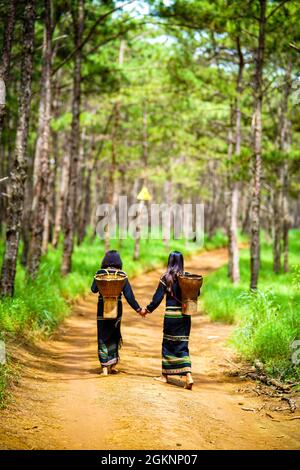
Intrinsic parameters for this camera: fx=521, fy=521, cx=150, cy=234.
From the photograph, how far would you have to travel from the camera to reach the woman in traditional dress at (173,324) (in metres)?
7.66

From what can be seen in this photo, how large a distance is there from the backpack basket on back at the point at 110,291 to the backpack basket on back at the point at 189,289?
0.90 m

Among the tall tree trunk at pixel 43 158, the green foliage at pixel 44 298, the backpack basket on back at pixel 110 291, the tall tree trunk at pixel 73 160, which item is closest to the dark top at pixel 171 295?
the backpack basket on back at pixel 110 291

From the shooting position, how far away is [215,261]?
3000 centimetres

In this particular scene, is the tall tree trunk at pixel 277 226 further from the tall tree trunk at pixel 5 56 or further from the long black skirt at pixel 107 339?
the long black skirt at pixel 107 339

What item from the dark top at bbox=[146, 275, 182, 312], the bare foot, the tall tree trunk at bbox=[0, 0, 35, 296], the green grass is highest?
the tall tree trunk at bbox=[0, 0, 35, 296]

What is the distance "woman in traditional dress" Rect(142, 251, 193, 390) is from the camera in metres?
7.66

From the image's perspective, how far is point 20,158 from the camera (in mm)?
10031

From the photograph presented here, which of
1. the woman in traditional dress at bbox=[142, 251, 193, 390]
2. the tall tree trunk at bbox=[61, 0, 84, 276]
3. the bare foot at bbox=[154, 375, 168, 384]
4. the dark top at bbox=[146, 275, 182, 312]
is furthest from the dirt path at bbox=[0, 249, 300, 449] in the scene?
the tall tree trunk at bbox=[61, 0, 84, 276]

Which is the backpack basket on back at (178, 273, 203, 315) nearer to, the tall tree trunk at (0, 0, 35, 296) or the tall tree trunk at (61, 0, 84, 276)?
the tall tree trunk at (0, 0, 35, 296)

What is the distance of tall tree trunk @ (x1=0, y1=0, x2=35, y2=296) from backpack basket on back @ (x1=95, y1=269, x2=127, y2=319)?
10.1 ft

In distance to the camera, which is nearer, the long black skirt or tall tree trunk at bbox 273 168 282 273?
the long black skirt

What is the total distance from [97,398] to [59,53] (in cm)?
1535
